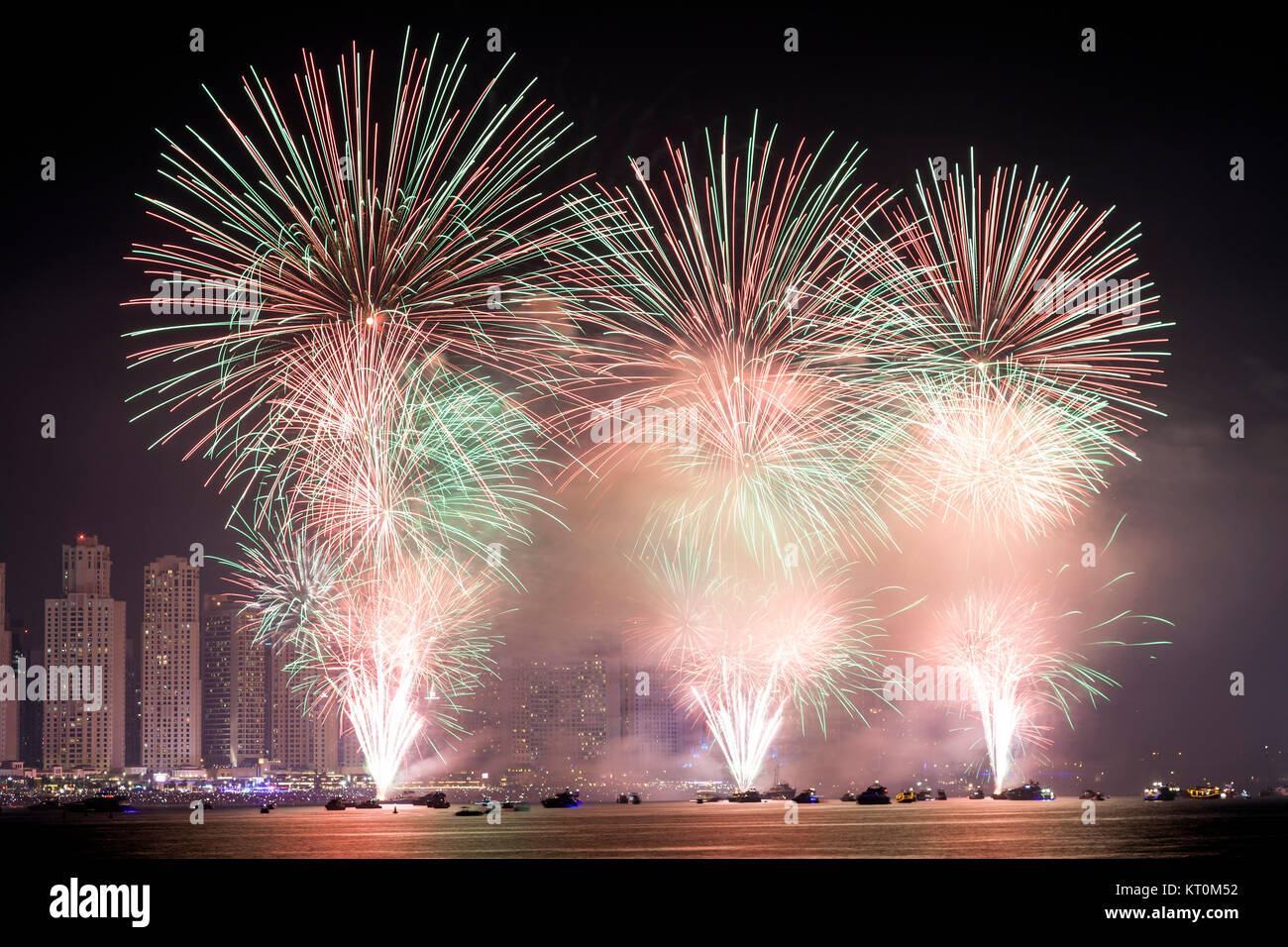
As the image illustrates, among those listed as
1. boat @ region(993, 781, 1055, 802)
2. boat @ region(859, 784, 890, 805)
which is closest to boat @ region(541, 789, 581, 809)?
boat @ region(859, 784, 890, 805)

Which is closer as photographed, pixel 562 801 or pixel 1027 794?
pixel 562 801

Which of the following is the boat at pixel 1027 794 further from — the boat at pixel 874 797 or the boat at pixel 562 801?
the boat at pixel 562 801

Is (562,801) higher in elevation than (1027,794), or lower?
higher

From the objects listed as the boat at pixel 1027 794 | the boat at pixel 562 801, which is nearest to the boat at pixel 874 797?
the boat at pixel 1027 794

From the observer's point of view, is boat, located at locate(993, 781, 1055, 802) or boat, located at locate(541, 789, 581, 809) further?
boat, located at locate(993, 781, 1055, 802)

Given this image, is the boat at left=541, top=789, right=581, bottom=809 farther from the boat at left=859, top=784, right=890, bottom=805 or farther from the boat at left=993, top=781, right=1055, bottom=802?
the boat at left=993, top=781, right=1055, bottom=802

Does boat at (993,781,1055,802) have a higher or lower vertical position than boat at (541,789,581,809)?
lower

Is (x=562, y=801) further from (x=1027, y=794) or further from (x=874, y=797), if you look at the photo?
(x=1027, y=794)

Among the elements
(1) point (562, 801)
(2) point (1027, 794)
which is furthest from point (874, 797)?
(1) point (562, 801)

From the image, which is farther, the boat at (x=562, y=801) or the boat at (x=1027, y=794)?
the boat at (x=1027, y=794)

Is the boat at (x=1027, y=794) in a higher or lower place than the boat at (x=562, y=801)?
lower
